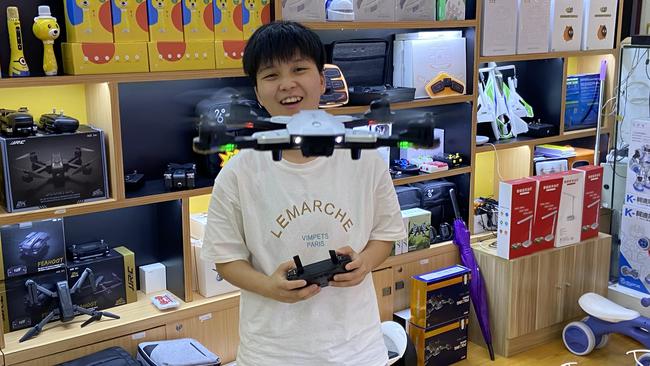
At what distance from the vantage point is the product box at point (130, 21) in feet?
7.47

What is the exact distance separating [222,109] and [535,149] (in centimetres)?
201

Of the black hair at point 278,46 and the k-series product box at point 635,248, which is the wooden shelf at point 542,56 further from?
the black hair at point 278,46

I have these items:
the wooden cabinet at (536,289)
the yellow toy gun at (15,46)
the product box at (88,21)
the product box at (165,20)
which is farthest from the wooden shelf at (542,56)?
the yellow toy gun at (15,46)

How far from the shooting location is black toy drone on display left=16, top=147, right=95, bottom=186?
219 centimetres

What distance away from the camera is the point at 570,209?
3.26 metres

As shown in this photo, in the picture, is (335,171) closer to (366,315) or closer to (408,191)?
(366,315)

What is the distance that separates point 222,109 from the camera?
8.43ft

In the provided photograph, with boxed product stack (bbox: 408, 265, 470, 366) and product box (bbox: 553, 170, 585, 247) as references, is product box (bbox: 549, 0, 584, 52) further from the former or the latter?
boxed product stack (bbox: 408, 265, 470, 366)

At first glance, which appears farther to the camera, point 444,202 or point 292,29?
point 444,202

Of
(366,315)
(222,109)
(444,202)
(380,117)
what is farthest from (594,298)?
(380,117)

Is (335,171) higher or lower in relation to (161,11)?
lower

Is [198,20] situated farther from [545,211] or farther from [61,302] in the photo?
[545,211]

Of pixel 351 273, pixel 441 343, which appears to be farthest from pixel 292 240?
pixel 441 343

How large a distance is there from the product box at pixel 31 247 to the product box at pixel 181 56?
65 centimetres
